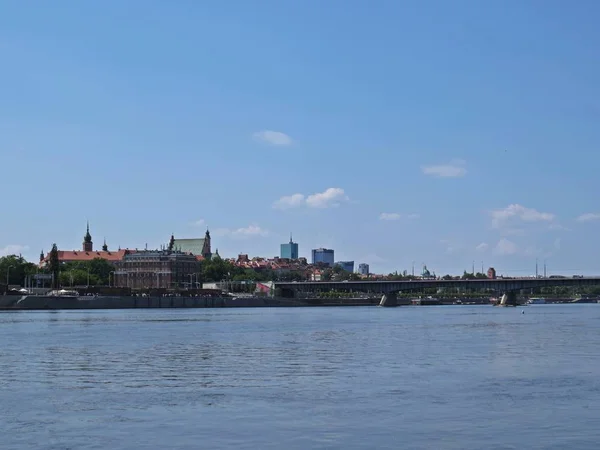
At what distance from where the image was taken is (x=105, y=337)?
8288 centimetres

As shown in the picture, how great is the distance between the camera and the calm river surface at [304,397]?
28156 mm

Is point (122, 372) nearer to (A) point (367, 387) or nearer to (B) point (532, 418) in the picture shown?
(A) point (367, 387)

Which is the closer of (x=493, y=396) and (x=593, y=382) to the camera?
(x=493, y=396)

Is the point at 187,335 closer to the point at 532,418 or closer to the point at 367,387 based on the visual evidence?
the point at 367,387

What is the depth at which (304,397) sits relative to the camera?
36594 millimetres

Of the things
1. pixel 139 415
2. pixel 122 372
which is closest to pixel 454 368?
pixel 122 372

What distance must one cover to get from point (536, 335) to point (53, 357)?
41918 millimetres

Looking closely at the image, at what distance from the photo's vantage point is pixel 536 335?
81500 millimetres

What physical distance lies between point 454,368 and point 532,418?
1663 centimetres

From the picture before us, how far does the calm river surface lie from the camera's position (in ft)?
92.4

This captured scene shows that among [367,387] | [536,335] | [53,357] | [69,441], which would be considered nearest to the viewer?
[69,441]

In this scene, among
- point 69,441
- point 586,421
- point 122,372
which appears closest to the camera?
point 69,441

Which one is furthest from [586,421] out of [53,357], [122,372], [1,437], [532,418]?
Result: [53,357]

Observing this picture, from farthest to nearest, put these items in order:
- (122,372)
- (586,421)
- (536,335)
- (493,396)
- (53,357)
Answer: (536,335), (53,357), (122,372), (493,396), (586,421)
